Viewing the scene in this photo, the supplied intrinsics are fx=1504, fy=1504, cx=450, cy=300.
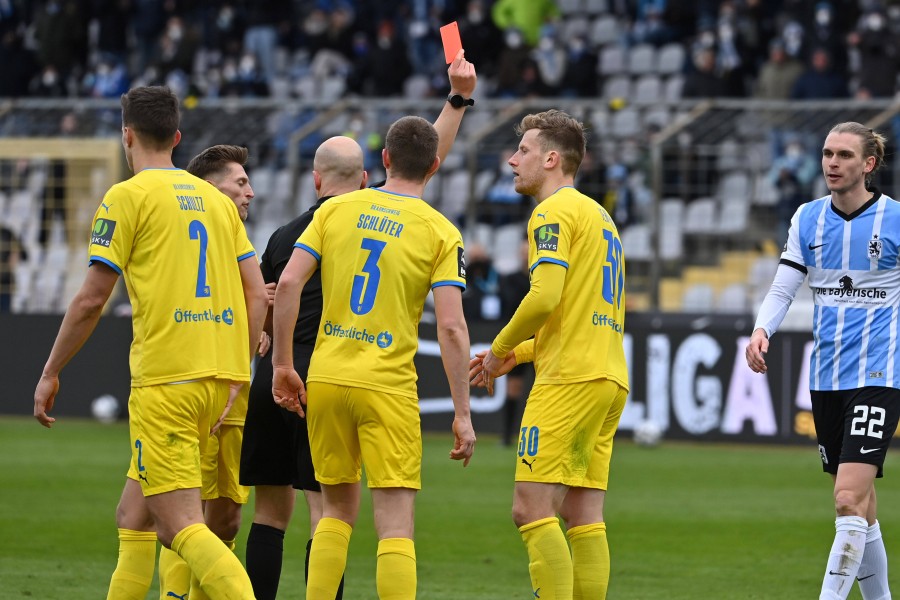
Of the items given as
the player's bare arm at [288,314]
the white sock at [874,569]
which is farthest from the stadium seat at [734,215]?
the player's bare arm at [288,314]

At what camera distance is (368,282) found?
630 centimetres

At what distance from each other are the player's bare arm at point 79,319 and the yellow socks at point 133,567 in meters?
0.66

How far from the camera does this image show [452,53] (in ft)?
24.4

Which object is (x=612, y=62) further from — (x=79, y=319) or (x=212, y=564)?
(x=212, y=564)

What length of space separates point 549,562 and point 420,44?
1854cm

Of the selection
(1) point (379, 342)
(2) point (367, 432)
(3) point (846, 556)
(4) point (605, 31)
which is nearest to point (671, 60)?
(4) point (605, 31)

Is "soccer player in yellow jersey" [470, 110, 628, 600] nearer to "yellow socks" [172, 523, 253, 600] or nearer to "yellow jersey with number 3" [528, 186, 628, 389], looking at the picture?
"yellow jersey with number 3" [528, 186, 628, 389]

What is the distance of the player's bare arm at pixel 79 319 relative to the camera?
6105 millimetres

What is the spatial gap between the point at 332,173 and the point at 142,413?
1.55 metres

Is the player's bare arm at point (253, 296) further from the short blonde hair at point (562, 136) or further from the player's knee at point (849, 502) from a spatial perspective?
the player's knee at point (849, 502)

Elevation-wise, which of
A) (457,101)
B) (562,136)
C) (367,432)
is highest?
(457,101)

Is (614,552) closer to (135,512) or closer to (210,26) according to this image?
(135,512)

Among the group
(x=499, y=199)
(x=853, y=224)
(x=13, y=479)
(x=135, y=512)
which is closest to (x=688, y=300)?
(x=499, y=199)

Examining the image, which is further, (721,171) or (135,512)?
(721,171)
